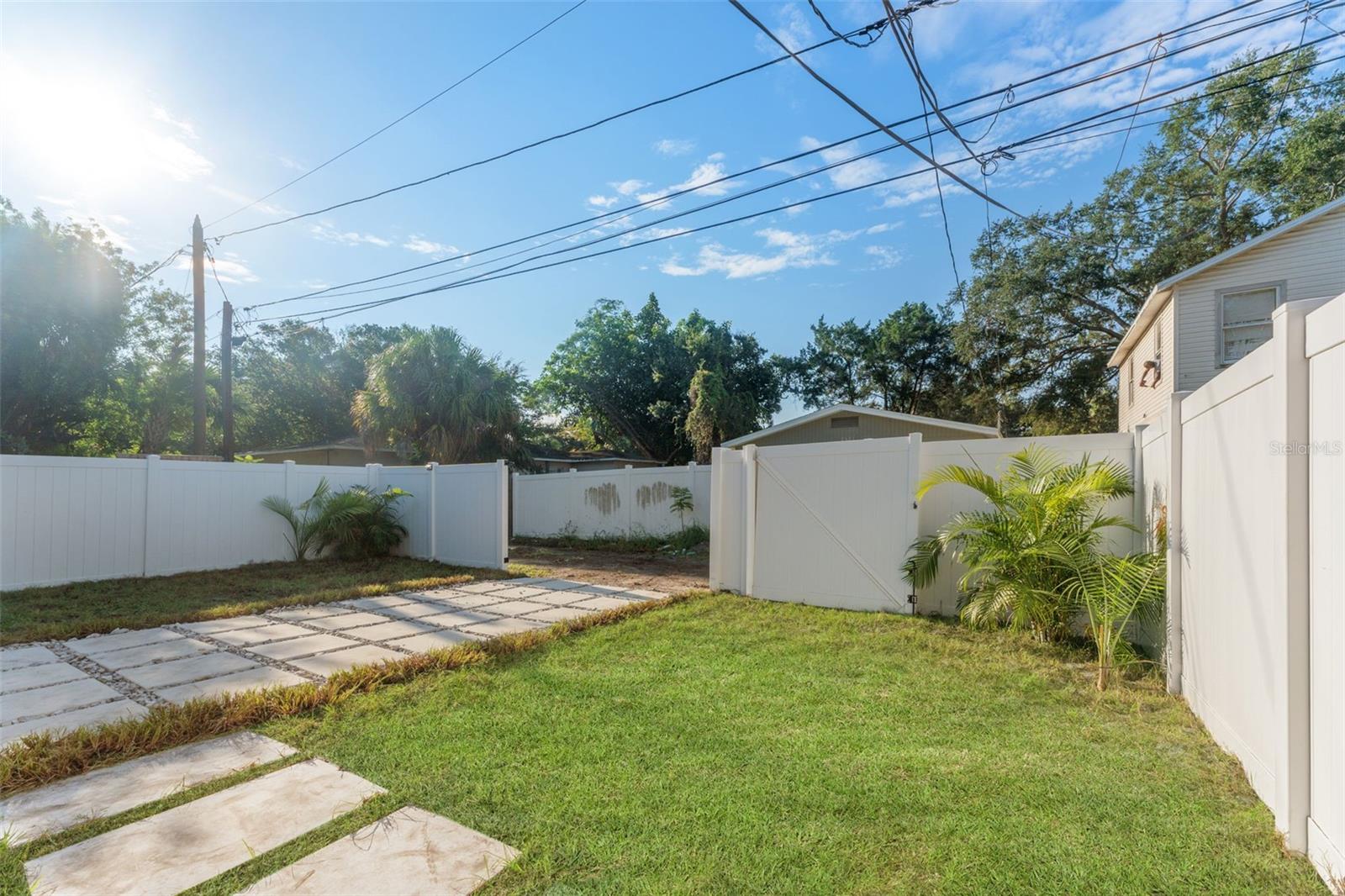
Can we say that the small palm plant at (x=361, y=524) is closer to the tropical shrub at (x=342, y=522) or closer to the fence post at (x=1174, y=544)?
the tropical shrub at (x=342, y=522)

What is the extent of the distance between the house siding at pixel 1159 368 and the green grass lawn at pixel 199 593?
10183 millimetres

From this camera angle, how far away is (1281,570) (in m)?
1.90

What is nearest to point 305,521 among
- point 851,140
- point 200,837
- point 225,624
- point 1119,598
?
point 225,624

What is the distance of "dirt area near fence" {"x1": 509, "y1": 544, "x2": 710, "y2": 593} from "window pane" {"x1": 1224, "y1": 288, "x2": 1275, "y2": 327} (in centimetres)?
842

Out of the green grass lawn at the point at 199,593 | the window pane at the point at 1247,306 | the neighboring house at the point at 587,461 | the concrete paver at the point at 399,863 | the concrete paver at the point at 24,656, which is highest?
the window pane at the point at 1247,306

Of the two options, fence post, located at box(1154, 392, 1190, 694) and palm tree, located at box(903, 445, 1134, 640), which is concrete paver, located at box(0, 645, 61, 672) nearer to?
palm tree, located at box(903, 445, 1134, 640)

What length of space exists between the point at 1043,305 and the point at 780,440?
9.21 metres

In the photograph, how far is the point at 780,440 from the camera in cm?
1361

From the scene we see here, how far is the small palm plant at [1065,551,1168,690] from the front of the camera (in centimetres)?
352

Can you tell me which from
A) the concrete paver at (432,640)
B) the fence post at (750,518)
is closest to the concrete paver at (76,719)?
the concrete paver at (432,640)

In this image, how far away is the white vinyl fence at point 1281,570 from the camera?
1.63 meters

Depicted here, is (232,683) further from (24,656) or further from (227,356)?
(227,356)

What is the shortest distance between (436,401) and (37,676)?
33.7 feet

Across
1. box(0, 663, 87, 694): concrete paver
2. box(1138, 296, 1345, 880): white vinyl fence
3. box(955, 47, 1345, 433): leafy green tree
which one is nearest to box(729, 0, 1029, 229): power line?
box(1138, 296, 1345, 880): white vinyl fence
